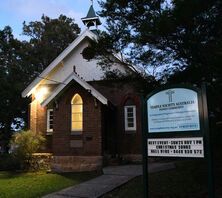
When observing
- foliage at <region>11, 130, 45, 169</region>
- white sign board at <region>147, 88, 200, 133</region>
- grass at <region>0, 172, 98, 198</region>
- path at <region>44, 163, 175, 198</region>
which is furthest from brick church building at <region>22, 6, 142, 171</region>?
white sign board at <region>147, 88, 200, 133</region>

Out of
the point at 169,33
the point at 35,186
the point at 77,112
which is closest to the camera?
the point at 169,33

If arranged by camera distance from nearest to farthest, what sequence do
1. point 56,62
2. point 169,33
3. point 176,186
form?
point 169,33 < point 176,186 < point 56,62

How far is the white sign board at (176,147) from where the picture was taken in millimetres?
7316

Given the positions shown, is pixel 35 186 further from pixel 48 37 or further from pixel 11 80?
pixel 48 37

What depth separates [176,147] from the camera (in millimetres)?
7754

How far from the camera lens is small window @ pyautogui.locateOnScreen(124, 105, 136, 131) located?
2248cm

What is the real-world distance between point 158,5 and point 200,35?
63.6 inches

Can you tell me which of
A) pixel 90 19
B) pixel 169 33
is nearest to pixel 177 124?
pixel 169 33

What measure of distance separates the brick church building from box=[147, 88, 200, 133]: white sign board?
8512 mm

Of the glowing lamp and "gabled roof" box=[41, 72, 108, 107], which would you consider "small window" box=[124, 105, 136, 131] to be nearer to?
"gabled roof" box=[41, 72, 108, 107]

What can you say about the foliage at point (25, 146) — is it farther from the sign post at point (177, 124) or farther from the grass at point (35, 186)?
the sign post at point (177, 124)

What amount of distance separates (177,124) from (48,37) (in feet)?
126

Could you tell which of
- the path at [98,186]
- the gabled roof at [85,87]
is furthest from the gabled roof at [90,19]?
the path at [98,186]

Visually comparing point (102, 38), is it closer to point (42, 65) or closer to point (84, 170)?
point (84, 170)
